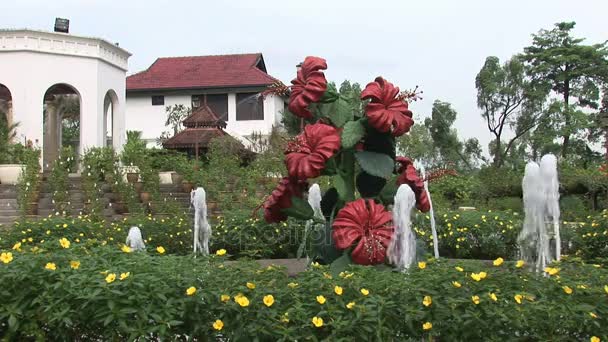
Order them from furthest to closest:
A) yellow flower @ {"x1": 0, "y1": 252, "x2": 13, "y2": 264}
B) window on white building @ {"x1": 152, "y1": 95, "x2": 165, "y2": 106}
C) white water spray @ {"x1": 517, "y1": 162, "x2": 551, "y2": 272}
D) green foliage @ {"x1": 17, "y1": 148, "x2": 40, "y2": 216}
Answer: window on white building @ {"x1": 152, "y1": 95, "x2": 165, "y2": 106}, green foliage @ {"x1": 17, "y1": 148, "x2": 40, "y2": 216}, white water spray @ {"x1": 517, "y1": 162, "x2": 551, "y2": 272}, yellow flower @ {"x1": 0, "y1": 252, "x2": 13, "y2": 264}

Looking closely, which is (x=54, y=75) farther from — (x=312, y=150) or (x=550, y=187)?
(x=550, y=187)

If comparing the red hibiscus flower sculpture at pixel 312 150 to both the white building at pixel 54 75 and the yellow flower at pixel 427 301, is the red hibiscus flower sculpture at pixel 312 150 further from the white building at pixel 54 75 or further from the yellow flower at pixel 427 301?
the white building at pixel 54 75

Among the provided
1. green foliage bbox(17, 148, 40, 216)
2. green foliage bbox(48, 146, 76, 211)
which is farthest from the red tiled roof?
green foliage bbox(17, 148, 40, 216)

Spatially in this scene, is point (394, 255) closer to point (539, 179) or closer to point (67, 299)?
point (539, 179)

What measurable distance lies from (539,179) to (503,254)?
3.47 metres

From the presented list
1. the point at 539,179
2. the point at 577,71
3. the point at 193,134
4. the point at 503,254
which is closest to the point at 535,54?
the point at 577,71

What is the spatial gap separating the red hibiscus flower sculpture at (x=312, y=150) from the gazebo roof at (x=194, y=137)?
60.3 feet

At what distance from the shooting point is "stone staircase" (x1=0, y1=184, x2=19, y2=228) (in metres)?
11.8

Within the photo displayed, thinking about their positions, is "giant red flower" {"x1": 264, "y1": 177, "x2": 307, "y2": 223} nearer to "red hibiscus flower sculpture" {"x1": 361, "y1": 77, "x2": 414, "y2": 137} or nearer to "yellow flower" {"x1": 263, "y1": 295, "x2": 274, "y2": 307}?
"red hibiscus flower sculpture" {"x1": 361, "y1": 77, "x2": 414, "y2": 137}

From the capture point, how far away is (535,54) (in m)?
27.8

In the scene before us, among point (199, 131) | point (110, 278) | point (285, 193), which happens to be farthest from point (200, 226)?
point (199, 131)

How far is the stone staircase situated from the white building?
6.54 ft

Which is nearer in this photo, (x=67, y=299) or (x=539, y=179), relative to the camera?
(x=67, y=299)

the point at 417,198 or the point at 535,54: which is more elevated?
the point at 535,54
